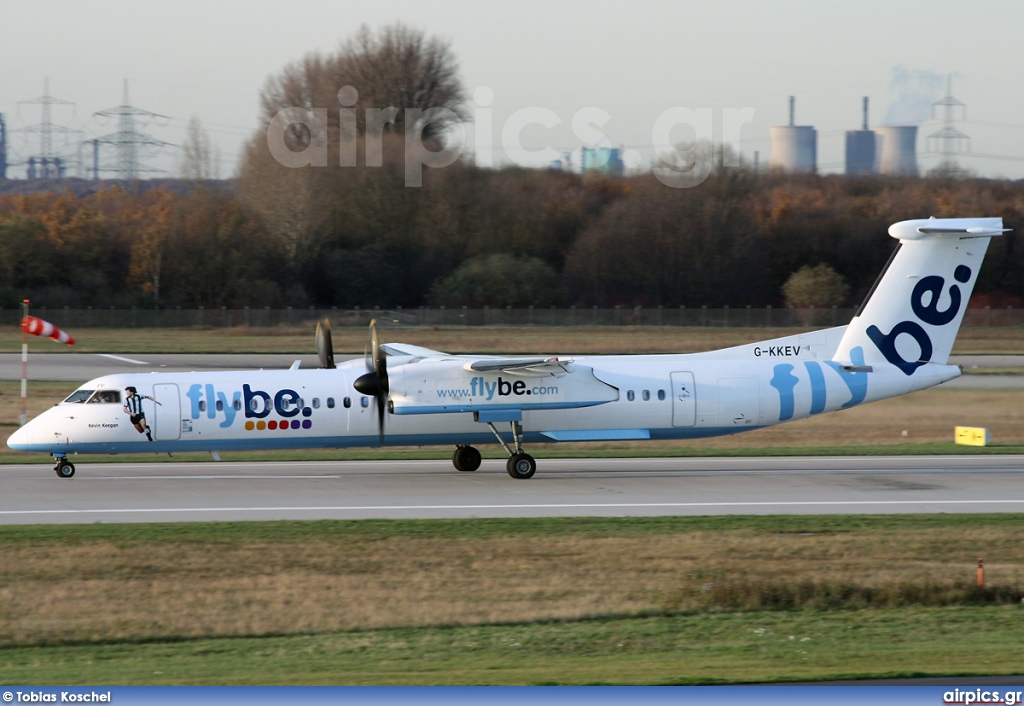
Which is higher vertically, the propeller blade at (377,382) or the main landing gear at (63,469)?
the propeller blade at (377,382)

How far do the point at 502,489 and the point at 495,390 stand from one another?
222 centimetres

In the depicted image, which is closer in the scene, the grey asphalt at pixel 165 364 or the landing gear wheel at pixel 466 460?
the landing gear wheel at pixel 466 460

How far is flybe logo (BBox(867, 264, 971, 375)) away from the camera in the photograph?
2448 centimetres

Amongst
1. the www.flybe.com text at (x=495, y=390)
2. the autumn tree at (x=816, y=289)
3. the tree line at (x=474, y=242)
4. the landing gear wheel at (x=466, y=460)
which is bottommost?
the landing gear wheel at (x=466, y=460)

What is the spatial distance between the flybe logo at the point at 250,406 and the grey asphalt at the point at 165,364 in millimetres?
19398

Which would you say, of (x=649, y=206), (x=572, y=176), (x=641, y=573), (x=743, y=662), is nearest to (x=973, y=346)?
(x=649, y=206)

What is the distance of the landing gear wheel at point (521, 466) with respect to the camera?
23.2 meters

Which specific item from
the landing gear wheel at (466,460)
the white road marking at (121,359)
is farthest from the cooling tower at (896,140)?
the landing gear wheel at (466,460)

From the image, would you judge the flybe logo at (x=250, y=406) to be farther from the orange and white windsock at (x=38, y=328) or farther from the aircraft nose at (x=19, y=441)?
the orange and white windsock at (x=38, y=328)

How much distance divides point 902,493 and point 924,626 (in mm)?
9251

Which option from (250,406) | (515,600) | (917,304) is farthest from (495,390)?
(917,304)

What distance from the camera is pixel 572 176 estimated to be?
74.0 metres

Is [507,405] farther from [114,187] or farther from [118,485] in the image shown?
[114,187]

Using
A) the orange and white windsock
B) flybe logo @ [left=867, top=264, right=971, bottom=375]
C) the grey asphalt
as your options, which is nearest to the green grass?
flybe logo @ [left=867, top=264, right=971, bottom=375]
